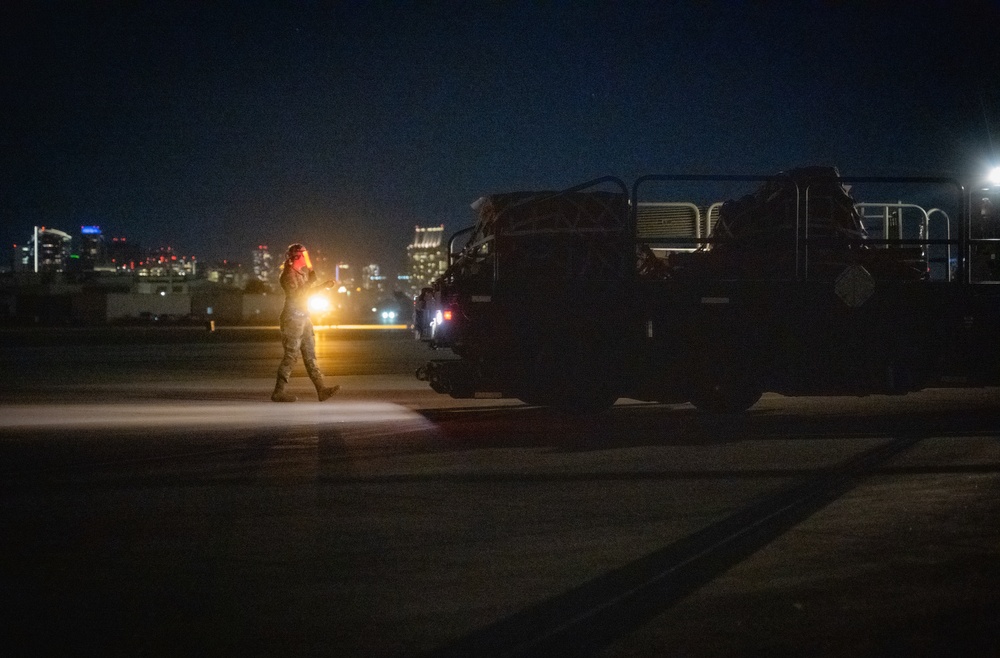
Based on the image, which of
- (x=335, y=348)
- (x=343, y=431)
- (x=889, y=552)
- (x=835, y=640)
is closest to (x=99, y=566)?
(x=835, y=640)

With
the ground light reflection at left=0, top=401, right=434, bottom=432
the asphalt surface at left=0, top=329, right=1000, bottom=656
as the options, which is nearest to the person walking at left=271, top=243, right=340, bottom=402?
the ground light reflection at left=0, top=401, right=434, bottom=432

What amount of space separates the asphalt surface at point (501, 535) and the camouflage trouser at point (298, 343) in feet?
5.77

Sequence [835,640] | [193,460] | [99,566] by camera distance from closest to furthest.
A: [835,640] → [99,566] → [193,460]

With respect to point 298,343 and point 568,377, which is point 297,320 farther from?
point 568,377

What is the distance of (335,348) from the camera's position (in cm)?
3497

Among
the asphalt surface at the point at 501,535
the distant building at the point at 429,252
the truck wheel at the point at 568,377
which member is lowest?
the asphalt surface at the point at 501,535

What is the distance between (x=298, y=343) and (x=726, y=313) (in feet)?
17.3

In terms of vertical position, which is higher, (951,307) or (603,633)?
(951,307)

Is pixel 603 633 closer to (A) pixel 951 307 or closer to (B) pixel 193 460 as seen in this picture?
(B) pixel 193 460

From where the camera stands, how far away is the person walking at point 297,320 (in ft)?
50.9

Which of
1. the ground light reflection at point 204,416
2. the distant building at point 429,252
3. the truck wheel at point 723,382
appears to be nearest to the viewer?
the ground light reflection at point 204,416

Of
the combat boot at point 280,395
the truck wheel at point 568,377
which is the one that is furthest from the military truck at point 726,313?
the combat boot at point 280,395

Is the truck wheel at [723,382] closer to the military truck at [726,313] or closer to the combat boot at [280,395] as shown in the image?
the military truck at [726,313]

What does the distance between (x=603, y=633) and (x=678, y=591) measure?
804 mm
